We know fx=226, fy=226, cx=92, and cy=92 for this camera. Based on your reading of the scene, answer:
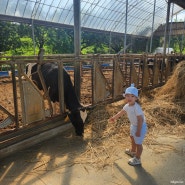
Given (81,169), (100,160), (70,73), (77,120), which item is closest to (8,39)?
(70,73)

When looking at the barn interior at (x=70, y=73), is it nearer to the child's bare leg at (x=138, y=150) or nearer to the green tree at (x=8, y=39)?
the child's bare leg at (x=138, y=150)

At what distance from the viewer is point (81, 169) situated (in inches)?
126

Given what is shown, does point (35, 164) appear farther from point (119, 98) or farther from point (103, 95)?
point (119, 98)

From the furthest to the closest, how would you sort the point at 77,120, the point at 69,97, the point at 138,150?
1. the point at 69,97
2. the point at 77,120
3. the point at 138,150

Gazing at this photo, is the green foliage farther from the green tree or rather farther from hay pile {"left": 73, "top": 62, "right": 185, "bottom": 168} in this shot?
hay pile {"left": 73, "top": 62, "right": 185, "bottom": 168}

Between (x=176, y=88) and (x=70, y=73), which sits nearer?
(x=176, y=88)

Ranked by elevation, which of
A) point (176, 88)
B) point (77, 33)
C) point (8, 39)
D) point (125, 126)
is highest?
point (8, 39)

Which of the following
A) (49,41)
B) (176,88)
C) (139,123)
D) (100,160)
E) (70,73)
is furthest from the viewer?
(49,41)

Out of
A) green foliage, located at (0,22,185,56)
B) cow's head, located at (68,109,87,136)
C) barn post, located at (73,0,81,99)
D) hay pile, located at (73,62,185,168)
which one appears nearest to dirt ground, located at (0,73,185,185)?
hay pile, located at (73,62,185,168)

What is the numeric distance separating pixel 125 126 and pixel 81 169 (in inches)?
67.4

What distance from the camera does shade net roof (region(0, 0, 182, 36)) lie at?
14430 millimetres

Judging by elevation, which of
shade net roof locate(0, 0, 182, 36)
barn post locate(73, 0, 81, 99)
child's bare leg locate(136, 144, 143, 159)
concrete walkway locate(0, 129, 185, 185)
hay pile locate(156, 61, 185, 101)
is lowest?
concrete walkway locate(0, 129, 185, 185)

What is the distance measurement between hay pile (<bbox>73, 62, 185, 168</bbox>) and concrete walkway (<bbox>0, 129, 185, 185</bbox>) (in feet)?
0.44

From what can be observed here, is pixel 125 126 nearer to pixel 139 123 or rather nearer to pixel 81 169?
pixel 139 123
